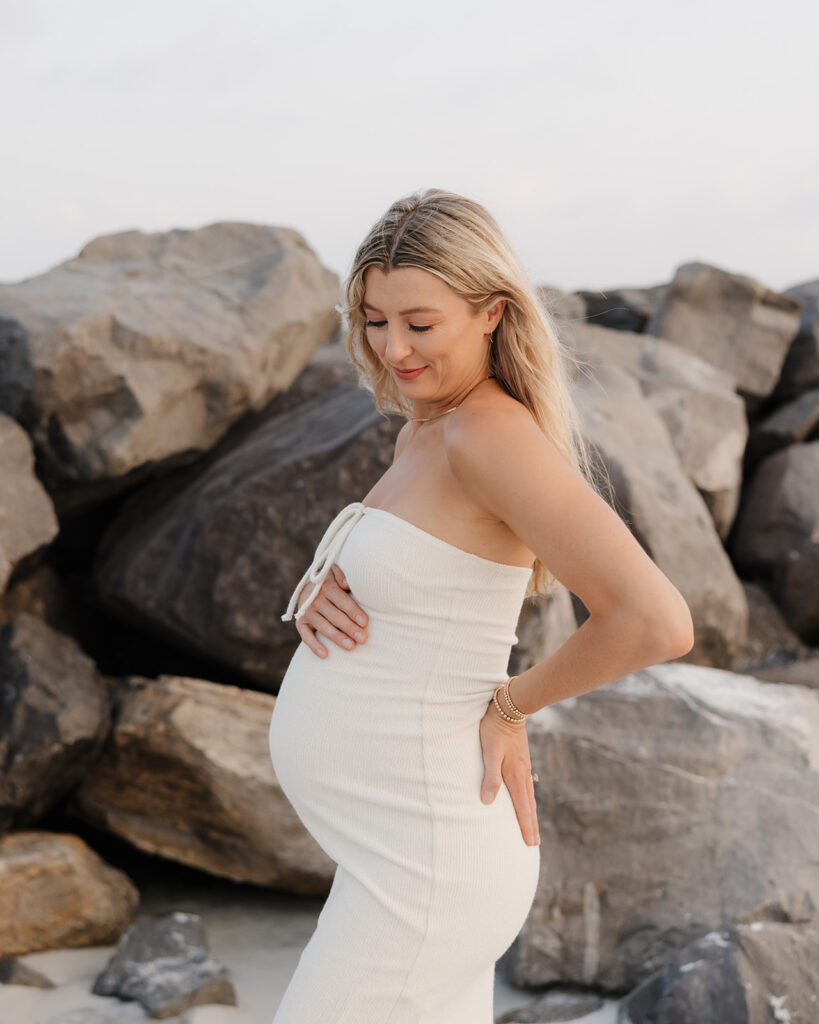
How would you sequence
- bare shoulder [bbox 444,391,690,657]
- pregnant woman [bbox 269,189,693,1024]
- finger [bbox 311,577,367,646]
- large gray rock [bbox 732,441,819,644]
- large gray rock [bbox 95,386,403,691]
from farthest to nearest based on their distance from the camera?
1. large gray rock [bbox 732,441,819,644]
2. large gray rock [bbox 95,386,403,691]
3. finger [bbox 311,577,367,646]
4. pregnant woman [bbox 269,189,693,1024]
5. bare shoulder [bbox 444,391,690,657]

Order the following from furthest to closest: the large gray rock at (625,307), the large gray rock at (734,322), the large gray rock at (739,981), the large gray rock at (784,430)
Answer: the large gray rock at (625,307) → the large gray rock at (734,322) → the large gray rock at (784,430) → the large gray rock at (739,981)

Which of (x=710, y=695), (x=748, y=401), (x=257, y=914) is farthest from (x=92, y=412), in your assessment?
(x=748, y=401)

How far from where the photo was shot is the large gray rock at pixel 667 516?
16.4 ft

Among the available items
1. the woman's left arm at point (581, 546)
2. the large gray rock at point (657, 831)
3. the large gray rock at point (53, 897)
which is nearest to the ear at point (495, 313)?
the woman's left arm at point (581, 546)

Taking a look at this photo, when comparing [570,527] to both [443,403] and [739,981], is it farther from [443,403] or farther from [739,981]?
[739,981]

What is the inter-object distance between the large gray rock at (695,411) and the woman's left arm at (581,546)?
4.74 m

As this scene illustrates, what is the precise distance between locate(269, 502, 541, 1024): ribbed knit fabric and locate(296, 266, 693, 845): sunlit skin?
5 cm

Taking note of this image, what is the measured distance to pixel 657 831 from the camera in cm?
339

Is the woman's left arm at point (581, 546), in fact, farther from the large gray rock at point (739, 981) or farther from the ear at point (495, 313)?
the large gray rock at point (739, 981)

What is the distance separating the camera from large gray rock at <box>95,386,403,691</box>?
13.9 ft

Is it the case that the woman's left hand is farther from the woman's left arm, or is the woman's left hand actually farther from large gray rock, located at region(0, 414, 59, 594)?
large gray rock, located at region(0, 414, 59, 594)

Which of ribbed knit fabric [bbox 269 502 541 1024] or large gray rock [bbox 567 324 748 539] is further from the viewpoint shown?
large gray rock [bbox 567 324 748 539]

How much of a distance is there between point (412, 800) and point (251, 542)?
2.67 metres

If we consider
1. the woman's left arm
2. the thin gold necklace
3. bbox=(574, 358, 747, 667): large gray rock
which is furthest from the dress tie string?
bbox=(574, 358, 747, 667): large gray rock
